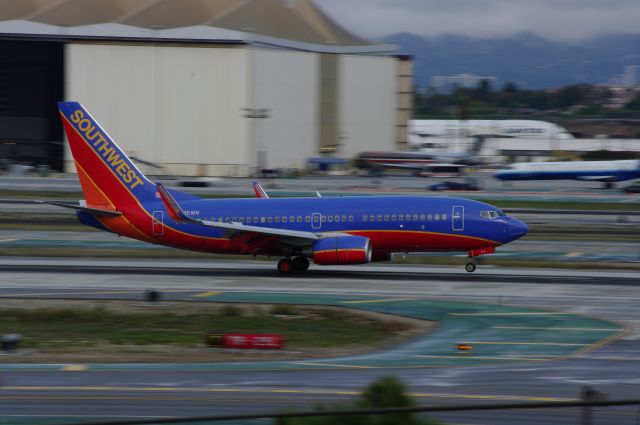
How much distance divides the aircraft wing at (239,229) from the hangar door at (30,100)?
91933 millimetres

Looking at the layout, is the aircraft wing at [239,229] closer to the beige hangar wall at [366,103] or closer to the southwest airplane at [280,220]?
the southwest airplane at [280,220]

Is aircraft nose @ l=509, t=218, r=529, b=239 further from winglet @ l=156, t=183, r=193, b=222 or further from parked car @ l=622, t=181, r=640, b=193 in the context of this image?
parked car @ l=622, t=181, r=640, b=193

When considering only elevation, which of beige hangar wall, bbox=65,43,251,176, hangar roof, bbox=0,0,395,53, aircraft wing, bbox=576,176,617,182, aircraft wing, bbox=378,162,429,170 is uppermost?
hangar roof, bbox=0,0,395,53

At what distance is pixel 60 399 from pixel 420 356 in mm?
10028

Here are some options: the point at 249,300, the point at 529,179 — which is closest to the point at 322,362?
the point at 249,300

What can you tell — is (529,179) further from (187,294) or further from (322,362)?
(322,362)

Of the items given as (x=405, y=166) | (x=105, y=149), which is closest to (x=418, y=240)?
(x=105, y=149)

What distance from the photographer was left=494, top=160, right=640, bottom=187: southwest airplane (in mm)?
111062

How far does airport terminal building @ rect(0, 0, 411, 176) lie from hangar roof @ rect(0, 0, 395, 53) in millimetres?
167

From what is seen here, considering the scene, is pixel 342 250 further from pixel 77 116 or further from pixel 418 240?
pixel 77 116

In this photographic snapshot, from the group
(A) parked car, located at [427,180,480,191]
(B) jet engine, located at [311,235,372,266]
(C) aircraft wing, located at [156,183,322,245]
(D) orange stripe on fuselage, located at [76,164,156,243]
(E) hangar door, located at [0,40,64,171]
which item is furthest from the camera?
(E) hangar door, located at [0,40,64,171]

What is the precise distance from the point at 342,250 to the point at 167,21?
8670cm

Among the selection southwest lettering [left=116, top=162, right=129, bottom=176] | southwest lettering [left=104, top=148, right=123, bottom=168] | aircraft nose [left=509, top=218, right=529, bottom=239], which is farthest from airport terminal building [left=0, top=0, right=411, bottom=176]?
aircraft nose [left=509, top=218, right=529, bottom=239]

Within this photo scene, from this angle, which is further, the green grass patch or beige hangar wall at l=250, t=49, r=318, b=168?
beige hangar wall at l=250, t=49, r=318, b=168
